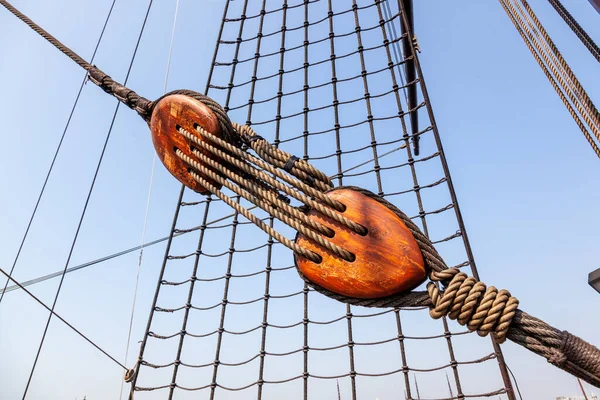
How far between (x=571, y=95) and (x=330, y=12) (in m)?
1.93

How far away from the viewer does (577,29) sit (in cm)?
103

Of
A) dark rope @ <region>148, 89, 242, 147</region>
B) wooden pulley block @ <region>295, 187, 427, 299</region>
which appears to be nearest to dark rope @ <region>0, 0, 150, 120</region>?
dark rope @ <region>148, 89, 242, 147</region>

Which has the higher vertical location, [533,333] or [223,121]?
[223,121]

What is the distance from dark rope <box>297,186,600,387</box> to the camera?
443 mm

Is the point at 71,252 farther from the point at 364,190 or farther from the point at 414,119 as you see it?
the point at 414,119

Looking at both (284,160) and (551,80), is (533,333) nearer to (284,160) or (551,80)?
(284,160)

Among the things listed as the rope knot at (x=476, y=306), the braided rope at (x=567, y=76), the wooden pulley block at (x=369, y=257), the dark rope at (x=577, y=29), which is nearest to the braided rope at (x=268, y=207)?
the wooden pulley block at (x=369, y=257)

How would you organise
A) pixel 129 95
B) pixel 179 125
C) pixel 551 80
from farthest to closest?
pixel 551 80, pixel 129 95, pixel 179 125

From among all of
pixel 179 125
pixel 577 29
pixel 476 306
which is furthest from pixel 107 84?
pixel 577 29

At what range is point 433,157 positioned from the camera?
1479mm

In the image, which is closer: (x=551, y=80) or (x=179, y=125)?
(x=179, y=125)

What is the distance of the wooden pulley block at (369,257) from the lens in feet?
1.75

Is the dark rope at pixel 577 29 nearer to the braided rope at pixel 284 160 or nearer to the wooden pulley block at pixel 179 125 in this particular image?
the braided rope at pixel 284 160

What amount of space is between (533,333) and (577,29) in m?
0.96
